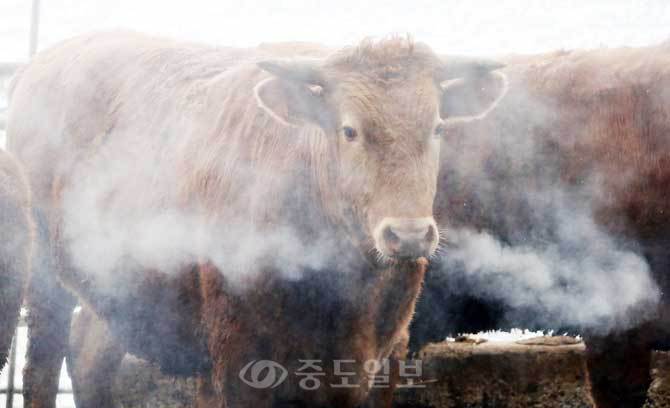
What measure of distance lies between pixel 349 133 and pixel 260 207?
1.68 ft

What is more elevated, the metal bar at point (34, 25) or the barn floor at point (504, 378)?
the metal bar at point (34, 25)

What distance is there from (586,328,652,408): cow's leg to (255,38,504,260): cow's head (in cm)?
182

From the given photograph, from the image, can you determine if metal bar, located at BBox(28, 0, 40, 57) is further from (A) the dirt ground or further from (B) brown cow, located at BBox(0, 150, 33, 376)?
(B) brown cow, located at BBox(0, 150, 33, 376)

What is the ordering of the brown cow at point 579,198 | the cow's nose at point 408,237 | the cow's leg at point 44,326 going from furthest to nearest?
the cow's leg at point 44,326
the brown cow at point 579,198
the cow's nose at point 408,237

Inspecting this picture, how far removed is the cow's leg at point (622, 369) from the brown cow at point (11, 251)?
109 inches

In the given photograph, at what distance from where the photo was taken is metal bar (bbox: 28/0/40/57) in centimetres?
637

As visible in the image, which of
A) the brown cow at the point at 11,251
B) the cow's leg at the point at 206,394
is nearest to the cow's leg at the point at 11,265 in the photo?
the brown cow at the point at 11,251

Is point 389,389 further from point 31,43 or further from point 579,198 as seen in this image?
point 31,43

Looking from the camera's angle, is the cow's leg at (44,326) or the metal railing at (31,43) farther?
the metal railing at (31,43)

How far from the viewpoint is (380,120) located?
3.26m

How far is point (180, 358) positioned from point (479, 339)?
2.14 meters

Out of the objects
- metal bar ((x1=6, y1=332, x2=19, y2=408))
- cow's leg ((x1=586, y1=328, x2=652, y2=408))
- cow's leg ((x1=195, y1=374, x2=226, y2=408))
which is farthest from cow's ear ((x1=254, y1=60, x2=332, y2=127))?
metal bar ((x1=6, y1=332, x2=19, y2=408))
